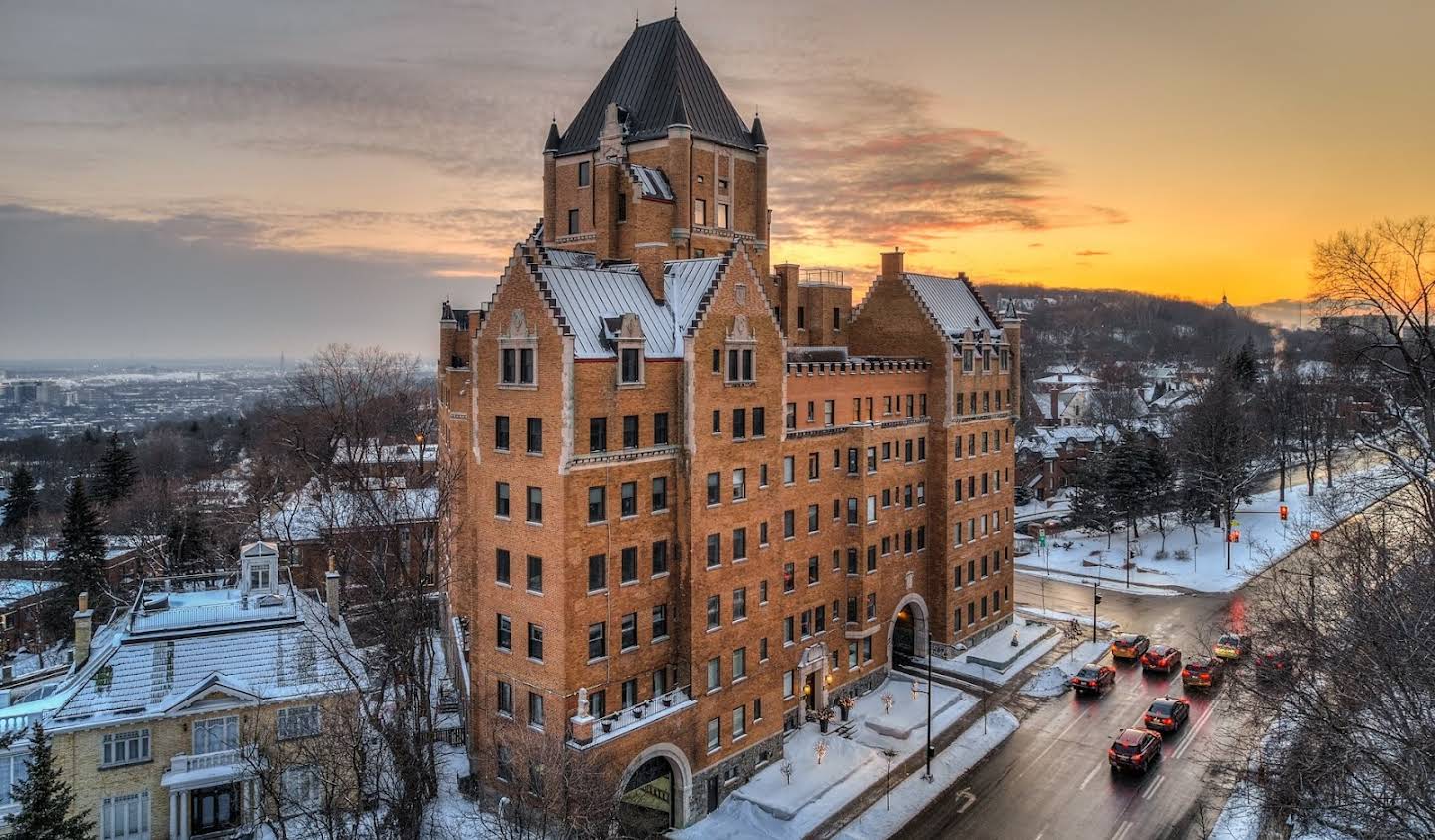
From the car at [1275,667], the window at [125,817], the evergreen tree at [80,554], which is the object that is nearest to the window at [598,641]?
the window at [125,817]

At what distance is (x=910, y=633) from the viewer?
60062 millimetres

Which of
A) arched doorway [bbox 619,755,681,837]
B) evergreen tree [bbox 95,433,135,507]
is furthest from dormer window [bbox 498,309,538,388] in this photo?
evergreen tree [bbox 95,433,135,507]

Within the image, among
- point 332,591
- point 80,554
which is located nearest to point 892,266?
point 332,591

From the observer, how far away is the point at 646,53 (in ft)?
175

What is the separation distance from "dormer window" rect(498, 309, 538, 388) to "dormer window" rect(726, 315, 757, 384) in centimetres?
977

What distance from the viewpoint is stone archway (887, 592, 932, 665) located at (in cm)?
5878

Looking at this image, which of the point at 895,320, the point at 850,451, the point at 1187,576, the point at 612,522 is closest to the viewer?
the point at 612,522

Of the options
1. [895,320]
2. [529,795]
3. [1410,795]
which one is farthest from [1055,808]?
[895,320]

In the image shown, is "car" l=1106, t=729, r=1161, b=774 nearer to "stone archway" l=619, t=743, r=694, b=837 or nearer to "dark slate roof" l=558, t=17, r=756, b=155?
"stone archway" l=619, t=743, r=694, b=837

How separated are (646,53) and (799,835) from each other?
44669 millimetres

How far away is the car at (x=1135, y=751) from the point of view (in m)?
43.3

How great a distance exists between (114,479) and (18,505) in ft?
30.3

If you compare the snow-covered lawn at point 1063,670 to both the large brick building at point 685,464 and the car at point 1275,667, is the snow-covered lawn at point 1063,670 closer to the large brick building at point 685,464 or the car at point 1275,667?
the large brick building at point 685,464

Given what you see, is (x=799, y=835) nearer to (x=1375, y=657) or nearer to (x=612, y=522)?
(x=612, y=522)
